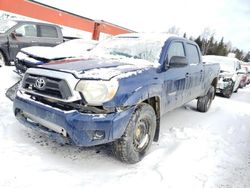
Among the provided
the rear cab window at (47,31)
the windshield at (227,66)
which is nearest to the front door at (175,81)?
the rear cab window at (47,31)

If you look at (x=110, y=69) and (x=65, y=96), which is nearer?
(x=65, y=96)

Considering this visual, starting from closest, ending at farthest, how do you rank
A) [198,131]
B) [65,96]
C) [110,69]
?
[65,96] → [110,69] → [198,131]

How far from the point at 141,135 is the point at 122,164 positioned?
18.7 inches

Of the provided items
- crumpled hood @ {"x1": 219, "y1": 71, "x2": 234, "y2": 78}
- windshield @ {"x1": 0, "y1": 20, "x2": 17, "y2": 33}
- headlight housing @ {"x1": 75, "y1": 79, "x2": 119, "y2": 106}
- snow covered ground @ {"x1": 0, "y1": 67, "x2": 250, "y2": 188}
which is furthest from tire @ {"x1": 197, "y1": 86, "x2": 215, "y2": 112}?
windshield @ {"x1": 0, "y1": 20, "x2": 17, "y2": 33}

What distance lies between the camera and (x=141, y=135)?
419 cm

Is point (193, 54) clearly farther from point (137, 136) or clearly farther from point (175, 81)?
point (137, 136)

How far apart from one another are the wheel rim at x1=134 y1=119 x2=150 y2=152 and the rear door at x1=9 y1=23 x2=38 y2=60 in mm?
6592

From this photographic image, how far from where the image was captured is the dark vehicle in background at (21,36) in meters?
9.31

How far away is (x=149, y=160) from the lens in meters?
4.21

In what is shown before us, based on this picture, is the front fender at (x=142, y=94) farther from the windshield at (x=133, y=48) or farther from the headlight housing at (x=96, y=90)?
the windshield at (x=133, y=48)

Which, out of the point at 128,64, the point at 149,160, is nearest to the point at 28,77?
the point at 128,64

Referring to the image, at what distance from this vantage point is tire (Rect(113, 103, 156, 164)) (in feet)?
12.4

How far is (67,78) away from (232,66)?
10.4 meters

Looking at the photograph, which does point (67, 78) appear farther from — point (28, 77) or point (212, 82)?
point (212, 82)
